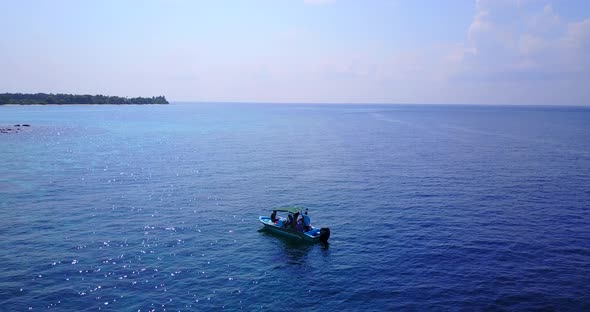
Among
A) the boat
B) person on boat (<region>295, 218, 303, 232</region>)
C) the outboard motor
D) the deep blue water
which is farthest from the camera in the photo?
person on boat (<region>295, 218, 303, 232</region>)

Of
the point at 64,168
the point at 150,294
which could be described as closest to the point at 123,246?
the point at 150,294

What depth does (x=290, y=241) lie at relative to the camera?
46625mm

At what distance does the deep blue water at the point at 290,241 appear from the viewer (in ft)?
109

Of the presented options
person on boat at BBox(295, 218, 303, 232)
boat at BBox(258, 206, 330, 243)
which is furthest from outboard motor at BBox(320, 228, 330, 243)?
person on boat at BBox(295, 218, 303, 232)

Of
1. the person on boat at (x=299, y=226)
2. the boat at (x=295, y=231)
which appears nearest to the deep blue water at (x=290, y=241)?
the boat at (x=295, y=231)

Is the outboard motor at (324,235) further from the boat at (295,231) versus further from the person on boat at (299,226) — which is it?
the person on boat at (299,226)

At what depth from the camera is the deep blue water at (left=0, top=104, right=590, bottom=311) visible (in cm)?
3325

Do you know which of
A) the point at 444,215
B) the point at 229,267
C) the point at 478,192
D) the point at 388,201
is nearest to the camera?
the point at 229,267

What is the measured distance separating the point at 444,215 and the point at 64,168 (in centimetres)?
6796

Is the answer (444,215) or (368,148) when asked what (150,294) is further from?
(368,148)

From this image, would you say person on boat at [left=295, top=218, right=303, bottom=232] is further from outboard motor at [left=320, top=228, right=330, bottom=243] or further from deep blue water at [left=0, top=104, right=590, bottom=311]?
outboard motor at [left=320, top=228, right=330, bottom=243]

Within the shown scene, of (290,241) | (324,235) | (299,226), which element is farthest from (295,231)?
(324,235)

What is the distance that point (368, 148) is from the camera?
376 ft

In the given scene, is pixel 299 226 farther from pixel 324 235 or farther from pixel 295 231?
pixel 324 235
